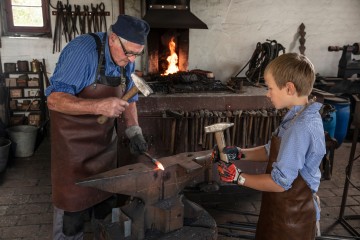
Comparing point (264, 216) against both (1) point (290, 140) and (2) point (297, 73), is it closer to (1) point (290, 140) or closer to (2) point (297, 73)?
(1) point (290, 140)

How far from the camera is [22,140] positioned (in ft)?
16.6

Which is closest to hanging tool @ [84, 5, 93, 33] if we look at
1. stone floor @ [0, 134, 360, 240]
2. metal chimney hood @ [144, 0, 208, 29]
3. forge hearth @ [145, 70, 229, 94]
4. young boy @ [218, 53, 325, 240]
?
metal chimney hood @ [144, 0, 208, 29]

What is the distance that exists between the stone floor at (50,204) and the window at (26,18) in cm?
222

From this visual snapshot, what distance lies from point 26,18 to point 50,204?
3.40 m

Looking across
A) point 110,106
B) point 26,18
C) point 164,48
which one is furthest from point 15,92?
point 110,106

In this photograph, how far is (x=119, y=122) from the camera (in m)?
3.52

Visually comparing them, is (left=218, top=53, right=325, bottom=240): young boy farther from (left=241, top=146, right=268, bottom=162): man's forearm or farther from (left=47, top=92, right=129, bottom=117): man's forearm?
(left=47, top=92, right=129, bottom=117): man's forearm

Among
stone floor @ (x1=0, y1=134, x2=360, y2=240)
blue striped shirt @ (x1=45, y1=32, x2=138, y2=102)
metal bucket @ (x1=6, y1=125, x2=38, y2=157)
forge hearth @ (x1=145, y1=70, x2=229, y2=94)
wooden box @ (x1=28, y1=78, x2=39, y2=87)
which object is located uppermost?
blue striped shirt @ (x1=45, y1=32, x2=138, y2=102)

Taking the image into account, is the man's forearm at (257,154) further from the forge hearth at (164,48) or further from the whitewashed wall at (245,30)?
the whitewashed wall at (245,30)

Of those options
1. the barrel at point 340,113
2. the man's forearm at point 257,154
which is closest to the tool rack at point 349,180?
the man's forearm at point 257,154

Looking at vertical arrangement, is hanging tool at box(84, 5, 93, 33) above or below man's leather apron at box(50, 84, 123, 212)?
above

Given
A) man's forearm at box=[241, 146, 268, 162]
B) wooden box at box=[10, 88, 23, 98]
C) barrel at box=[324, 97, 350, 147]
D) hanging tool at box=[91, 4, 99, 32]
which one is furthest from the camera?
wooden box at box=[10, 88, 23, 98]

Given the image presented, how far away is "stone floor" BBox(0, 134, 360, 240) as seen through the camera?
3320 millimetres

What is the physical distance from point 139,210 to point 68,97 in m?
0.85
